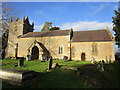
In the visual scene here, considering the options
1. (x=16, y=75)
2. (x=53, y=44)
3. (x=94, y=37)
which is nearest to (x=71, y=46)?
(x=53, y=44)

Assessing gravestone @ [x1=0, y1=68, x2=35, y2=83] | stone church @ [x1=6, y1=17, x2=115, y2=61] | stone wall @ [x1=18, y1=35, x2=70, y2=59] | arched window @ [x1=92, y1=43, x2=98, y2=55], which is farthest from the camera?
stone wall @ [x1=18, y1=35, x2=70, y2=59]

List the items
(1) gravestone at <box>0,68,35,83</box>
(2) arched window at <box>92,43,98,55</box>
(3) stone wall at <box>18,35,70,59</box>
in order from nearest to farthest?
1. (1) gravestone at <box>0,68,35,83</box>
2. (2) arched window at <box>92,43,98,55</box>
3. (3) stone wall at <box>18,35,70,59</box>

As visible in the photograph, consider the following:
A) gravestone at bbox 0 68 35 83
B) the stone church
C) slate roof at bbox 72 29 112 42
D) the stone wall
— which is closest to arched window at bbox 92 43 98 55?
the stone church

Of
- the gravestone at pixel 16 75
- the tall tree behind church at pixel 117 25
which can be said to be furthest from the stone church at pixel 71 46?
the gravestone at pixel 16 75

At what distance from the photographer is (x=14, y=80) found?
6.90 metres

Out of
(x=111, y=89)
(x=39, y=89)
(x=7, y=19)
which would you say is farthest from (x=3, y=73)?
(x=111, y=89)

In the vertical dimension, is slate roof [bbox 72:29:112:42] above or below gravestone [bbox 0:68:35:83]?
above

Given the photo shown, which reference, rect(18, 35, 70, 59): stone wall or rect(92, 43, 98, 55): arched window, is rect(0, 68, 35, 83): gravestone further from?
rect(92, 43, 98, 55): arched window

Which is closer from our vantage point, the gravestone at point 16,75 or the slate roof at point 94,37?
the gravestone at point 16,75

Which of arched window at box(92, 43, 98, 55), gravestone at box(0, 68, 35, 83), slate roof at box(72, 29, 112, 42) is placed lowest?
gravestone at box(0, 68, 35, 83)

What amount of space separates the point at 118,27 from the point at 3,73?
27724mm

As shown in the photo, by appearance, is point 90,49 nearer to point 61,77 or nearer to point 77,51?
point 77,51

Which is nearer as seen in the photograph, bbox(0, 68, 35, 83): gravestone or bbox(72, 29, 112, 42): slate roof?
bbox(0, 68, 35, 83): gravestone

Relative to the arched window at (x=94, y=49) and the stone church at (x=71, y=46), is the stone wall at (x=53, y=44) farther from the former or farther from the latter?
the arched window at (x=94, y=49)
